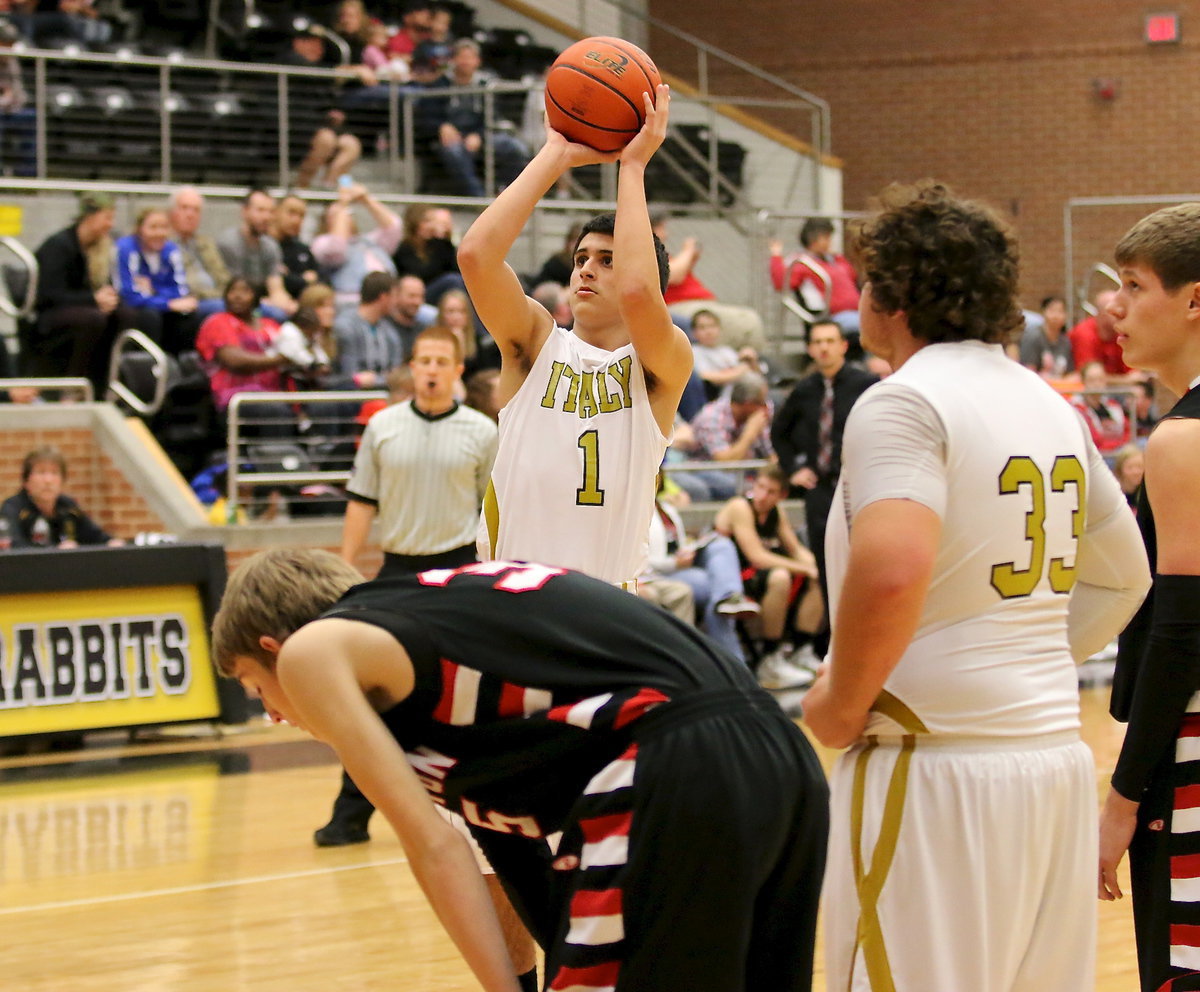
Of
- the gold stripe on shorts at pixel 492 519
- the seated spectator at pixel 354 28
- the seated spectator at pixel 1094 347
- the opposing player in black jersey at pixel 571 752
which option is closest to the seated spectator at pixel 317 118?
the seated spectator at pixel 354 28

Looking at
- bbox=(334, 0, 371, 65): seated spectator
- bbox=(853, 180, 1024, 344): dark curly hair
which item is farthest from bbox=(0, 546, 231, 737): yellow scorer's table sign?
bbox=(334, 0, 371, 65): seated spectator

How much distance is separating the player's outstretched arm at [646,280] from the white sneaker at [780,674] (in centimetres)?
643

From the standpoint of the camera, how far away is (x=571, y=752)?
2371 millimetres

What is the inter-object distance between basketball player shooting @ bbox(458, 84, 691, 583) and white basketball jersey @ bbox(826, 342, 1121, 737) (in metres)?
1.38

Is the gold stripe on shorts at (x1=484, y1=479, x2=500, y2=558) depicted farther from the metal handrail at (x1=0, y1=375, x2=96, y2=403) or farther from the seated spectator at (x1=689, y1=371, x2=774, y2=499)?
the seated spectator at (x1=689, y1=371, x2=774, y2=499)

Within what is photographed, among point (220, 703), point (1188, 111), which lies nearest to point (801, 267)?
point (1188, 111)

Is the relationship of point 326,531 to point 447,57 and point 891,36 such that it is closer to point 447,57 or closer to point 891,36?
point 447,57

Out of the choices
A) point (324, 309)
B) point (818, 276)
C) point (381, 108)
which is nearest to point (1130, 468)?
point (818, 276)

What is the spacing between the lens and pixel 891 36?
18234 mm

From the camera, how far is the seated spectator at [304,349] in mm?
10844

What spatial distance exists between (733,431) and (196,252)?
4.16m

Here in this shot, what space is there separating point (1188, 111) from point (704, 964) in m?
16.8

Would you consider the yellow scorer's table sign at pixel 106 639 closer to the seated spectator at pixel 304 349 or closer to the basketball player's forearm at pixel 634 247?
the seated spectator at pixel 304 349

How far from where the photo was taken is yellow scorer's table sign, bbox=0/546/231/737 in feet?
27.2
